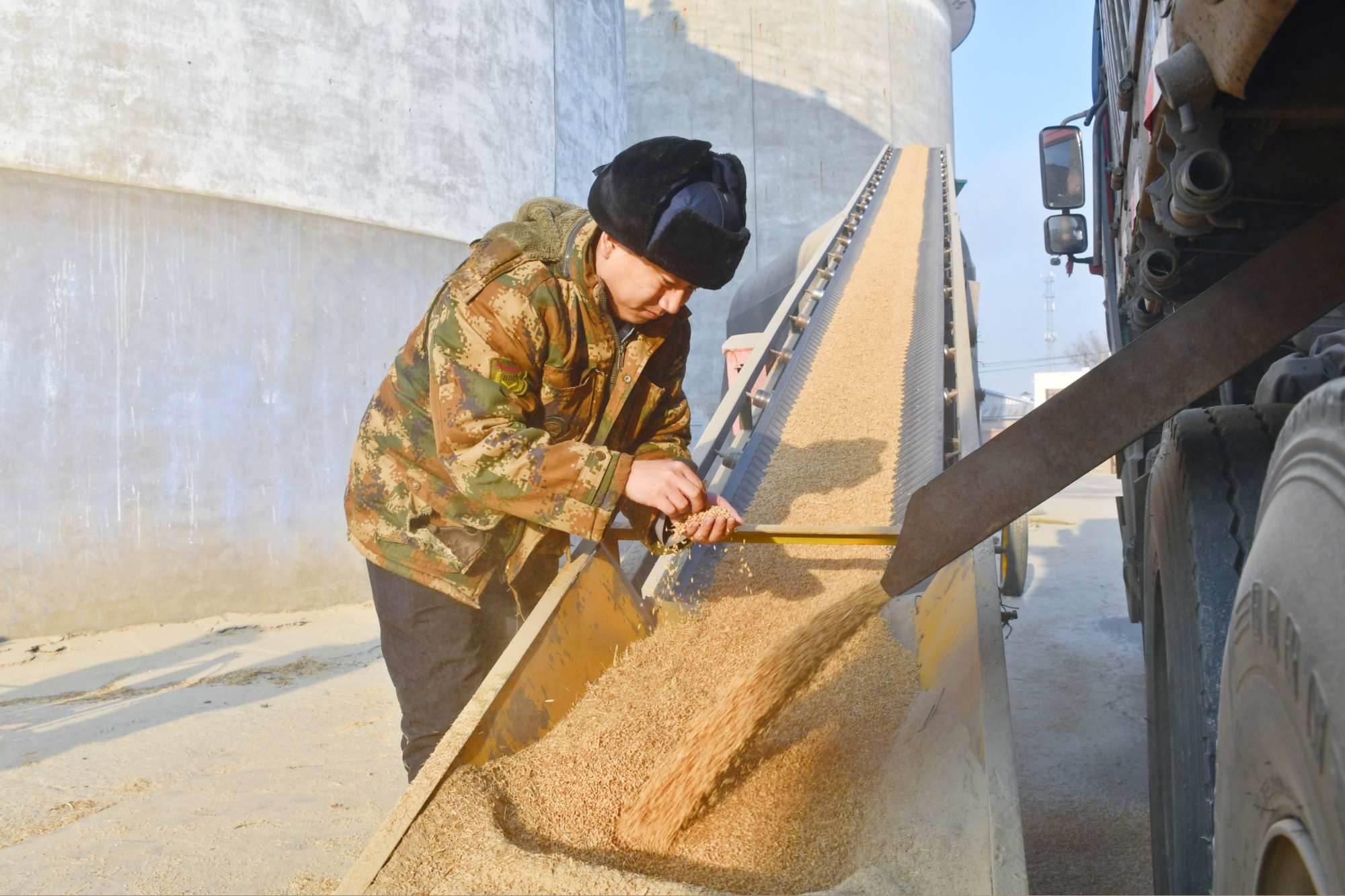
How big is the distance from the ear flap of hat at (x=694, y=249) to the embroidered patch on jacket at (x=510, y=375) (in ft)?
1.18

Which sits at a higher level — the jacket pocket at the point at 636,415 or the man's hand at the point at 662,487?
the jacket pocket at the point at 636,415

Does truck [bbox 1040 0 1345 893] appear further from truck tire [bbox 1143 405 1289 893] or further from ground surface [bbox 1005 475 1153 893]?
ground surface [bbox 1005 475 1153 893]

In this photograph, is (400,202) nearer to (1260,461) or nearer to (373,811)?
(373,811)

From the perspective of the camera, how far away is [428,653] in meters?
2.11

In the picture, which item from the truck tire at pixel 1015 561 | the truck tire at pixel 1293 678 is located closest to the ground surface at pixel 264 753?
the truck tire at pixel 1015 561

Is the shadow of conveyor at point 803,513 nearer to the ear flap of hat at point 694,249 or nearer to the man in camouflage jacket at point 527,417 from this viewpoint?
the man in camouflage jacket at point 527,417

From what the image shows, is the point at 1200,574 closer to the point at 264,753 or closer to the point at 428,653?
the point at 428,653

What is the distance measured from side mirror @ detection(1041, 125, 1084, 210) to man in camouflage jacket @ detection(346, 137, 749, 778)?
2.54 metres

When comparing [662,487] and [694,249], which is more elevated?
[694,249]

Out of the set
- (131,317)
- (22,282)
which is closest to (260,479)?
(131,317)

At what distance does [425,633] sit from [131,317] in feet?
15.4

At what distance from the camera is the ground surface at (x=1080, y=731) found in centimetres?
269

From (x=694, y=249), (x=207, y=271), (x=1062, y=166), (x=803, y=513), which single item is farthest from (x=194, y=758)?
(x=1062, y=166)

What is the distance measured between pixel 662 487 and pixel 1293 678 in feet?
3.85
